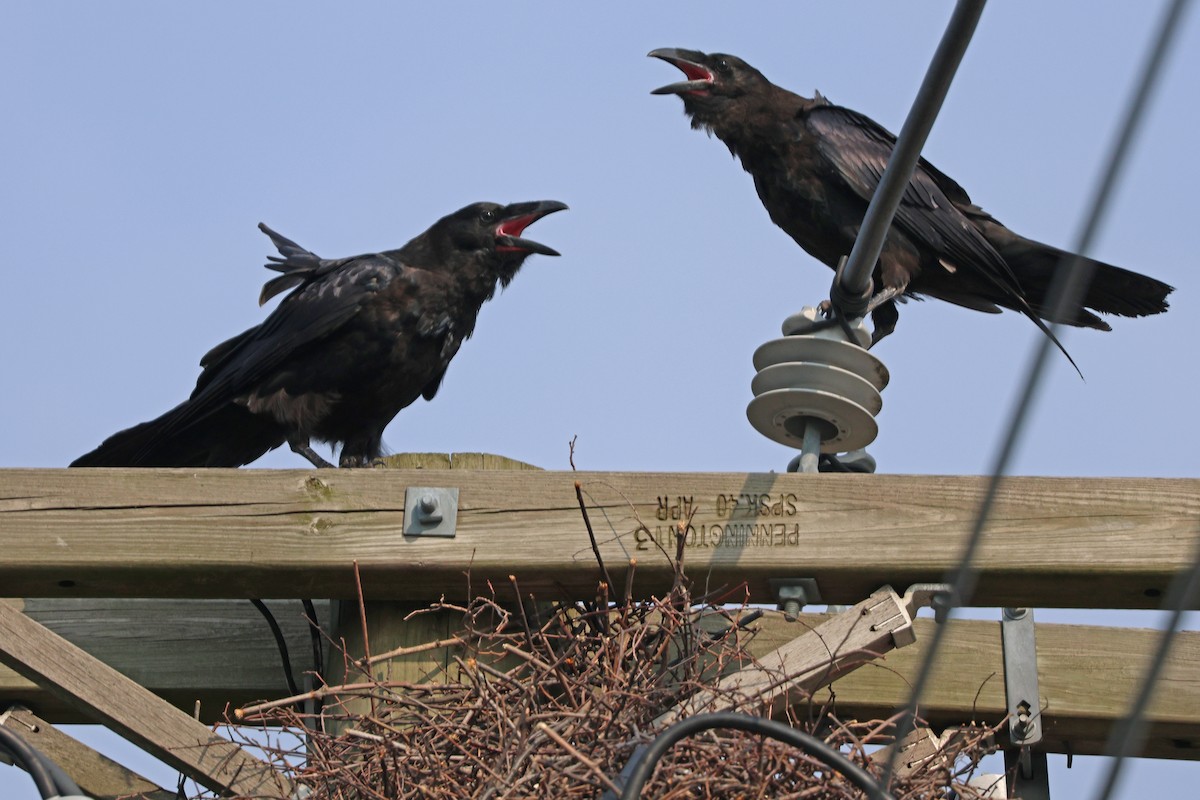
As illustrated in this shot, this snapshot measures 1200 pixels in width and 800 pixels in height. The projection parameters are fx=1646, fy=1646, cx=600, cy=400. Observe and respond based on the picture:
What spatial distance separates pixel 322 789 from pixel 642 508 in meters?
0.86

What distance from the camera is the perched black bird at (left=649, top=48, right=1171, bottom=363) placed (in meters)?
5.98

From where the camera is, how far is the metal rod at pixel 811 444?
3.51m

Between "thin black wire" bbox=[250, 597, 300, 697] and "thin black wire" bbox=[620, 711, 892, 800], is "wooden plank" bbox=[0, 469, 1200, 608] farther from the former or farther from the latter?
"thin black wire" bbox=[620, 711, 892, 800]

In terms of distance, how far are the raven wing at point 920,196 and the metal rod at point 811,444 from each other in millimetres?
2501

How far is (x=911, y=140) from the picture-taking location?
3426 mm

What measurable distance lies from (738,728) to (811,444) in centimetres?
129

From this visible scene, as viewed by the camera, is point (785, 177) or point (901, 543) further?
point (785, 177)

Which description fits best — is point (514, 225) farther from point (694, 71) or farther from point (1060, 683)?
point (1060, 683)

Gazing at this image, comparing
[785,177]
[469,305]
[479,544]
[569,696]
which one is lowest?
[569,696]

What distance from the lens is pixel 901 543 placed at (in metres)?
3.22

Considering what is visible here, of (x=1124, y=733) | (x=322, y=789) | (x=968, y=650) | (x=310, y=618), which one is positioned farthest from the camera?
(x=968, y=650)

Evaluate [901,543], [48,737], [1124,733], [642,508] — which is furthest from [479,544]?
Result: [1124,733]

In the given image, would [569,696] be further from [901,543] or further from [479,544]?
[901,543]

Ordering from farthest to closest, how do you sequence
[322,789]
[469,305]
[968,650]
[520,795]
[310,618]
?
[469,305]
[968,650]
[310,618]
[322,789]
[520,795]
